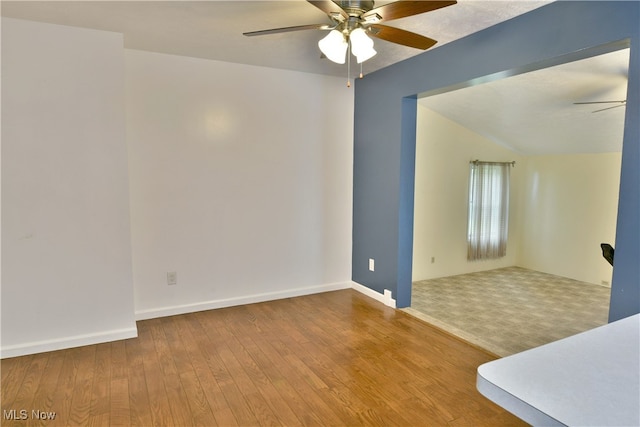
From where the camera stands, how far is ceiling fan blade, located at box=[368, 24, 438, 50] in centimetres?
215

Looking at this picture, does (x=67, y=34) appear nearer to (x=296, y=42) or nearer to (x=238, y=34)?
(x=238, y=34)

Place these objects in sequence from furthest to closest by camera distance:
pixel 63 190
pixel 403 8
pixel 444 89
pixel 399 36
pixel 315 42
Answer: pixel 444 89, pixel 315 42, pixel 63 190, pixel 399 36, pixel 403 8

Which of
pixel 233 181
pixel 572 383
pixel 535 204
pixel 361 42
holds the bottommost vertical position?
pixel 572 383

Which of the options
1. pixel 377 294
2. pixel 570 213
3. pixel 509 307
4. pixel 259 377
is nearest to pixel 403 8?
pixel 259 377

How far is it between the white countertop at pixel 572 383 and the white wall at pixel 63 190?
3.04 metres

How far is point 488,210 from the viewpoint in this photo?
6059 millimetres

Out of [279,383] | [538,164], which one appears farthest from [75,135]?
[538,164]

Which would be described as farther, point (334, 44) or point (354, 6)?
point (334, 44)

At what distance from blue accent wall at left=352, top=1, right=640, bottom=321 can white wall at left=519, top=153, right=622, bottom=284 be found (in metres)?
3.48

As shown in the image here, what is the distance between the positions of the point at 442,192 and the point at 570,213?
2.16 meters

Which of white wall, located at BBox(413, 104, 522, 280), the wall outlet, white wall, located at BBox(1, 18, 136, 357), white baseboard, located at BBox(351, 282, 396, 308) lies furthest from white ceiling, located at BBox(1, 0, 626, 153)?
white baseboard, located at BBox(351, 282, 396, 308)

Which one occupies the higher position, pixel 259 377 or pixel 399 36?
pixel 399 36

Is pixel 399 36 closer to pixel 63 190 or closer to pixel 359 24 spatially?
pixel 359 24

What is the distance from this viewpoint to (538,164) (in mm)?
6277
